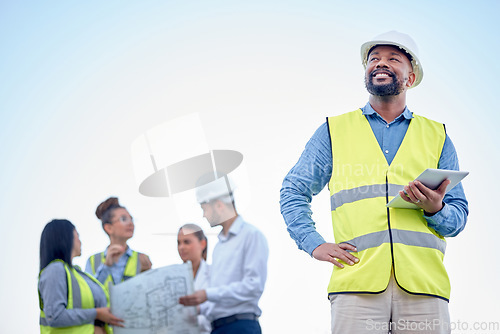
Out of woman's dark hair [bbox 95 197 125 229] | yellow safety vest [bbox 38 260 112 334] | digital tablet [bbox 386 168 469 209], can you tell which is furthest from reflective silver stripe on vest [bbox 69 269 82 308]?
digital tablet [bbox 386 168 469 209]

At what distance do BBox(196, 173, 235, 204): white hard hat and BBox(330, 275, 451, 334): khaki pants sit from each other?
0.79m

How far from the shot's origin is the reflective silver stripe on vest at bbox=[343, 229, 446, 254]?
1882 mm

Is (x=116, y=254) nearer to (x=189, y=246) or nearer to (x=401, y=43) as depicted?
(x=189, y=246)

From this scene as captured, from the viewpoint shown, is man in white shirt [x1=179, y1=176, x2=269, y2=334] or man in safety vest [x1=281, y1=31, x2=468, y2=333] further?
man in white shirt [x1=179, y1=176, x2=269, y2=334]

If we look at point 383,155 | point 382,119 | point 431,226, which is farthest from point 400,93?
point 431,226

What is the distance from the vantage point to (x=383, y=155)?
202 centimetres

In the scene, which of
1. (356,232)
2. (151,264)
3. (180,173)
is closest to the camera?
(356,232)

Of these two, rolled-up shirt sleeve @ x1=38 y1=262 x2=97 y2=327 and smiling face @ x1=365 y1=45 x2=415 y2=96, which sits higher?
smiling face @ x1=365 y1=45 x2=415 y2=96

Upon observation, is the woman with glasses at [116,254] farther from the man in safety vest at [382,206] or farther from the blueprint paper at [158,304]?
the man in safety vest at [382,206]

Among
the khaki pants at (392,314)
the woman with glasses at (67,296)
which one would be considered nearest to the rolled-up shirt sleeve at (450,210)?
the khaki pants at (392,314)

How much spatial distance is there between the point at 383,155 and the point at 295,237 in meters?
0.40

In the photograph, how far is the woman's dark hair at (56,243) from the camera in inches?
102

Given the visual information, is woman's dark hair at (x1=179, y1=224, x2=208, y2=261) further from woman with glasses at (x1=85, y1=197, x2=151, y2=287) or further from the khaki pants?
the khaki pants

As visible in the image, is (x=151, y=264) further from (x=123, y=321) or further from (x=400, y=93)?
(x=400, y=93)
